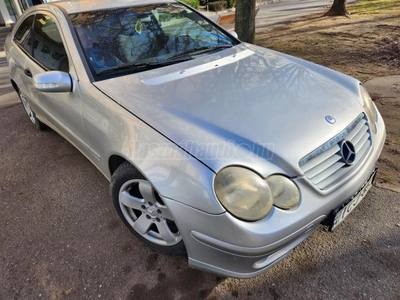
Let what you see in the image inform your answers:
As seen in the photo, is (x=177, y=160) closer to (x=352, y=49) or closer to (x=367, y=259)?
(x=367, y=259)

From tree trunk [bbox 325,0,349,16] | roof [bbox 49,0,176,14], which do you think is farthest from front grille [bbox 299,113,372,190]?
tree trunk [bbox 325,0,349,16]

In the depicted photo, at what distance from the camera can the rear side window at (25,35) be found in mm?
2998

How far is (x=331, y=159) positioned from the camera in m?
1.63

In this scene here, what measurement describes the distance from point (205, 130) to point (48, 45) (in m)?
1.89

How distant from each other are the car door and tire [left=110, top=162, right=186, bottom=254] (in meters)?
0.62

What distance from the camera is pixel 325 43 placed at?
632 cm

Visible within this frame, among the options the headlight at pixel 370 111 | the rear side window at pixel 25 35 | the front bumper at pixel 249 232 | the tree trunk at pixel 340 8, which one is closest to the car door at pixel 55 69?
the rear side window at pixel 25 35

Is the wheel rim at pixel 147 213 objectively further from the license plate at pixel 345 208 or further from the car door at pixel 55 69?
the license plate at pixel 345 208

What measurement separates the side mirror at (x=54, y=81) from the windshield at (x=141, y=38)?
211 mm

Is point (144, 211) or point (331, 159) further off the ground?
point (331, 159)

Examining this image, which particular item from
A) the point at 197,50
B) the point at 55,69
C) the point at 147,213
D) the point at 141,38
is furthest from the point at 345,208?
the point at 55,69

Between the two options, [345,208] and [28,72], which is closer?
[345,208]

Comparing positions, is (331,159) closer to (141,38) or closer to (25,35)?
(141,38)

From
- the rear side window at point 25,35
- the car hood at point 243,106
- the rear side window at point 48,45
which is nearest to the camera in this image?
the car hood at point 243,106
